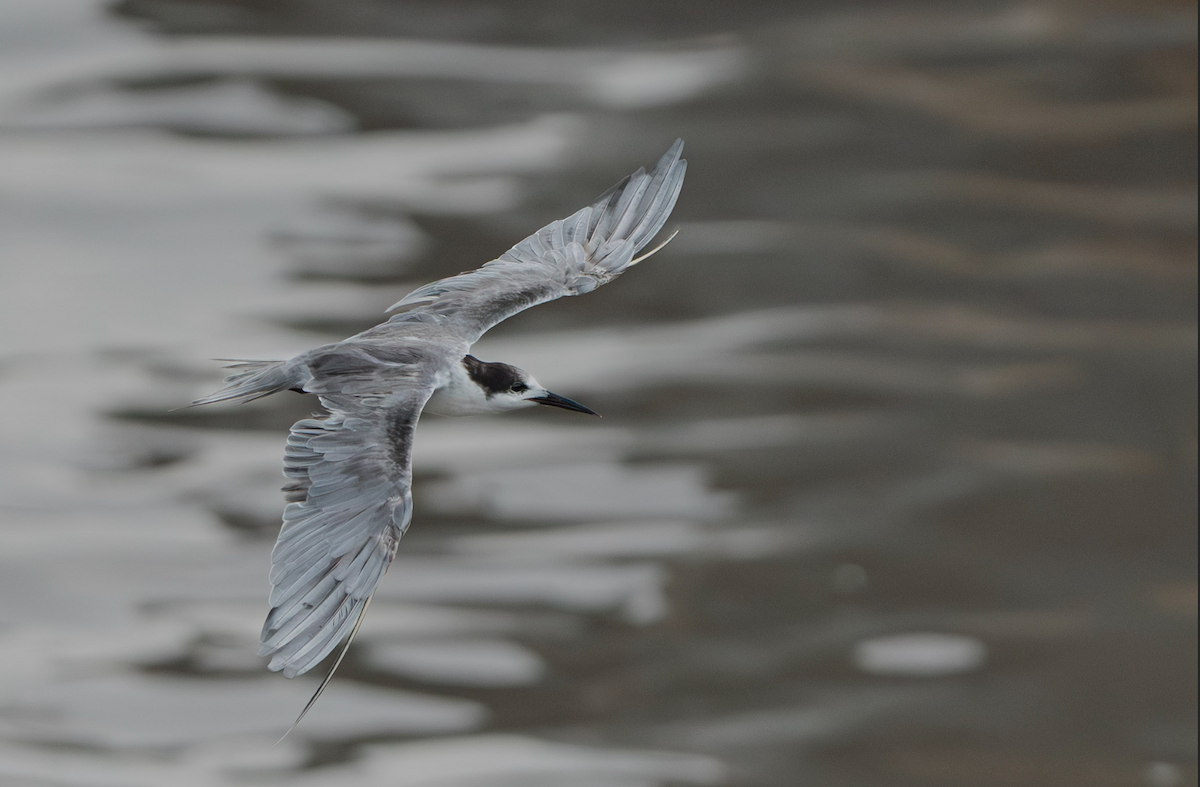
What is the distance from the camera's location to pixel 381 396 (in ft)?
18.9

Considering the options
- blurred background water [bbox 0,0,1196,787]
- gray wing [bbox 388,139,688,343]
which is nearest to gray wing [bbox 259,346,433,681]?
gray wing [bbox 388,139,688,343]

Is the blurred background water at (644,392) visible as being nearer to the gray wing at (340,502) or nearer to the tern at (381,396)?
the tern at (381,396)

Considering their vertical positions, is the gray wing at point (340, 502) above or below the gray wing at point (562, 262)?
below

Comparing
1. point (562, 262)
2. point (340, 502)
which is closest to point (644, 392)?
point (562, 262)

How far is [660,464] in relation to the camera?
49.1 ft

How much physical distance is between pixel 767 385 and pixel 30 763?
766cm

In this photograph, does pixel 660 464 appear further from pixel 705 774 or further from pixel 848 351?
pixel 705 774

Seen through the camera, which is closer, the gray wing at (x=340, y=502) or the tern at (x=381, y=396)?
the gray wing at (x=340, y=502)

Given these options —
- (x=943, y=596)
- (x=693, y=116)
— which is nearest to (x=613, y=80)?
(x=693, y=116)

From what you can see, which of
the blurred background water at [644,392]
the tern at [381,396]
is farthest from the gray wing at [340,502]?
the blurred background water at [644,392]

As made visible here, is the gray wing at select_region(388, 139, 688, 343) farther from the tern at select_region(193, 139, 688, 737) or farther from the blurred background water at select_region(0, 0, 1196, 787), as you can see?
the blurred background water at select_region(0, 0, 1196, 787)

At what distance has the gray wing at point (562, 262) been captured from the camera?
6793 mm

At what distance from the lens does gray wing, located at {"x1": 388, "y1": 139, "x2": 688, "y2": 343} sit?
679cm

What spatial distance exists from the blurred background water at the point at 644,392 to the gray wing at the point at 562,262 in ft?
20.0
